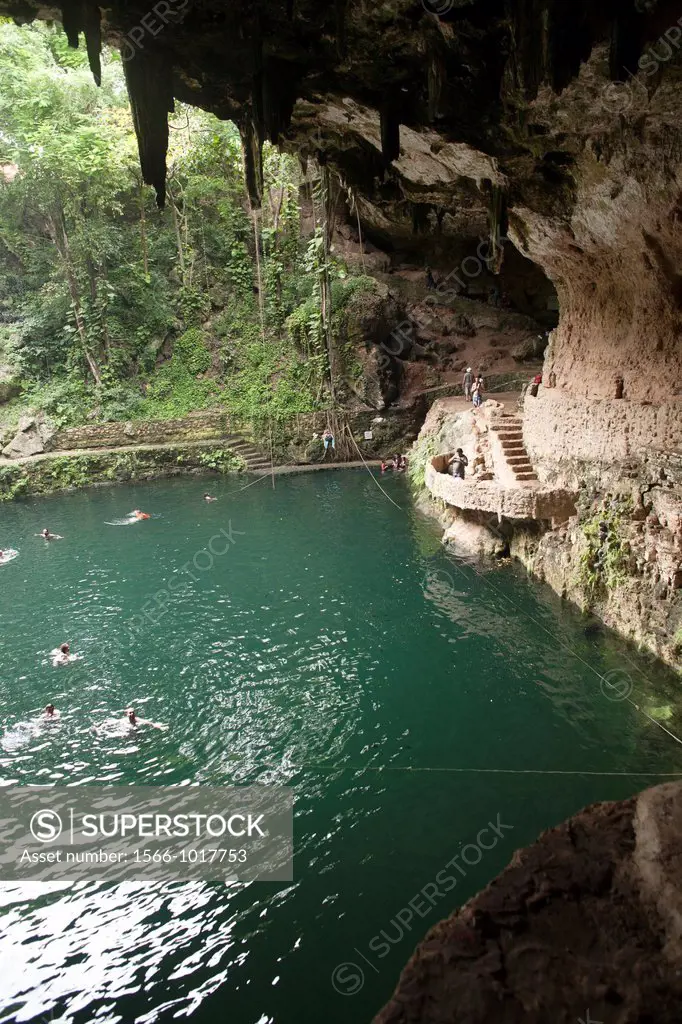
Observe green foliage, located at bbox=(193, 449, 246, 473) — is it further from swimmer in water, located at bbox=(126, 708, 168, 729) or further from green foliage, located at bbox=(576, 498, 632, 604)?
swimmer in water, located at bbox=(126, 708, 168, 729)

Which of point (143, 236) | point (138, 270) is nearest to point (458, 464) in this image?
point (138, 270)

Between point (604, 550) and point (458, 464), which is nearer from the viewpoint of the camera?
point (604, 550)

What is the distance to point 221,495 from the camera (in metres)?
20.6

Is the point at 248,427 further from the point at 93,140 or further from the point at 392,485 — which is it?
the point at 93,140

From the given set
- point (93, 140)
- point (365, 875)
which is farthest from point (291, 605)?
point (93, 140)

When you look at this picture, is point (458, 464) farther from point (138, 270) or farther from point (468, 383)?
point (138, 270)

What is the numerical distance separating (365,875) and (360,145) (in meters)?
11.2

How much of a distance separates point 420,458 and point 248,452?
22.4 ft

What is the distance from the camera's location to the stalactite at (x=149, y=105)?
779cm

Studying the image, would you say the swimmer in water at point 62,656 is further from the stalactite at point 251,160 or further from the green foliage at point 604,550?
the green foliage at point 604,550

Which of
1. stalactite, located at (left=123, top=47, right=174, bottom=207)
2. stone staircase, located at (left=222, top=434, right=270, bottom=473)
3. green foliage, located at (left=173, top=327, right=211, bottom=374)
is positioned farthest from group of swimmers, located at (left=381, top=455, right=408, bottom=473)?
stalactite, located at (left=123, top=47, right=174, bottom=207)

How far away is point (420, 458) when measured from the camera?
66.3 feet

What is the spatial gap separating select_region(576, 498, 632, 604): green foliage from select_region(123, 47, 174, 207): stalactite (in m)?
8.43

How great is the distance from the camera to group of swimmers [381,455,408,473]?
866 inches
